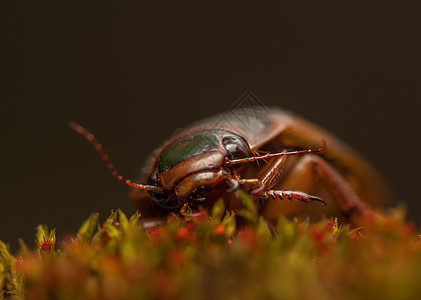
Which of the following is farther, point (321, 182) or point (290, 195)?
point (321, 182)

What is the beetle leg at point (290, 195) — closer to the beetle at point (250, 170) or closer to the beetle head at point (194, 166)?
the beetle at point (250, 170)

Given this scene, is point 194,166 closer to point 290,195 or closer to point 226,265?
point 290,195

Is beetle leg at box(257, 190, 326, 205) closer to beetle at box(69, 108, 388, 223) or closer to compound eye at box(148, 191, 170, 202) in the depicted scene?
beetle at box(69, 108, 388, 223)

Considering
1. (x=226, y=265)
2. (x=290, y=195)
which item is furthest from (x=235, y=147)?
(x=226, y=265)

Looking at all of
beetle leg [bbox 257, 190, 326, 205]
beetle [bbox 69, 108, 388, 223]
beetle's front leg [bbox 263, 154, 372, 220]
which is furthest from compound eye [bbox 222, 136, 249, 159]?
beetle's front leg [bbox 263, 154, 372, 220]

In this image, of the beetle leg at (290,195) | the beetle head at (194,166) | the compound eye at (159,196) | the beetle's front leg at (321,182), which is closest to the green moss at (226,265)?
the beetle leg at (290,195)

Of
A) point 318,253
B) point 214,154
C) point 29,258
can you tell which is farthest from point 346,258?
point 29,258

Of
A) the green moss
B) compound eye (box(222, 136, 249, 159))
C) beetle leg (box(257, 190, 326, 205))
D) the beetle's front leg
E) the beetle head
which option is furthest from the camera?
the beetle's front leg
